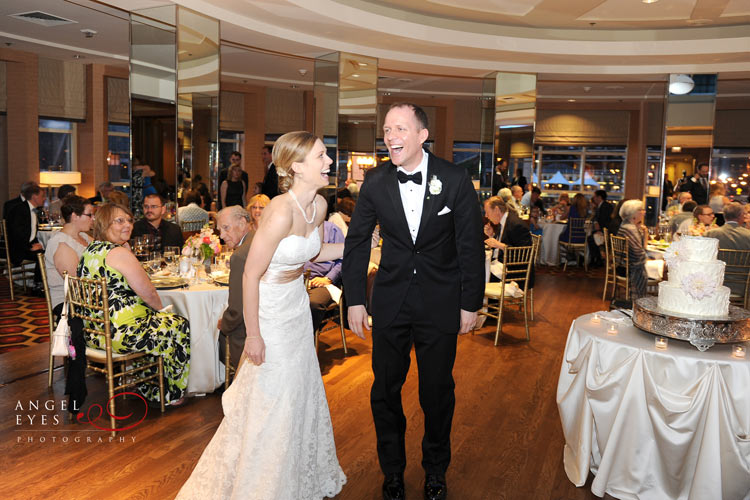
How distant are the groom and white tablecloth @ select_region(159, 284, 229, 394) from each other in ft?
6.00

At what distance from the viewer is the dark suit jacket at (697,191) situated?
10852 millimetres

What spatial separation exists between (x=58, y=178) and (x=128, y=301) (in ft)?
26.5

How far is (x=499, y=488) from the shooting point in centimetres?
321

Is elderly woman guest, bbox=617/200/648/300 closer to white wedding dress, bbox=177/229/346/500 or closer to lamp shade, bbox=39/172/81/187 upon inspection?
white wedding dress, bbox=177/229/346/500

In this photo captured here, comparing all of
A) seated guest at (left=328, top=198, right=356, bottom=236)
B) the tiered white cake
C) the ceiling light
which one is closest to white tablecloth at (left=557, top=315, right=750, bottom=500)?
the tiered white cake

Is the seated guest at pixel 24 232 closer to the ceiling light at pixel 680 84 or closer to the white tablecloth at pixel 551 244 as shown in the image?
the white tablecloth at pixel 551 244

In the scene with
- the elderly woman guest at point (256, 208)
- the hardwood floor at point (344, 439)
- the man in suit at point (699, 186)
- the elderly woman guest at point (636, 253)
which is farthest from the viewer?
the man in suit at point (699, 186)

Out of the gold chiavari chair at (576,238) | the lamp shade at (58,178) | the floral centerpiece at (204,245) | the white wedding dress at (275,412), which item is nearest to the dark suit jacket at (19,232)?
the lamp shade at (58,178)

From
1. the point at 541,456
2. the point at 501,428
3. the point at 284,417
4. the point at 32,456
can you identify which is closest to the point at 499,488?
the point at 541,456

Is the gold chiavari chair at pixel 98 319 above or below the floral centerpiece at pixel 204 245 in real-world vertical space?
below

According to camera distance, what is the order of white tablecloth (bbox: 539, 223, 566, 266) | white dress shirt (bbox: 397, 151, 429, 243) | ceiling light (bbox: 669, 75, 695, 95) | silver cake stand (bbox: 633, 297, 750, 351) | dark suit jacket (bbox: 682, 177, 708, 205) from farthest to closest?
white tablecloth (bbox: 539, 223, 566, 266) → dark suit jacket (bbox: 682, 177, 708, 205) → ceiling light (bbox: 669, 75, 695, 95) → silver cake stand (bbox: 633, 297, 750, 351) → white dress shirt (bbox: 397, 151, 429, 243)

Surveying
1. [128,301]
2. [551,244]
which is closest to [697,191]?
[551,244]

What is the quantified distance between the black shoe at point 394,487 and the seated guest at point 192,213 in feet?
15.4

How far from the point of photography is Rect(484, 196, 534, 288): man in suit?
659cm
